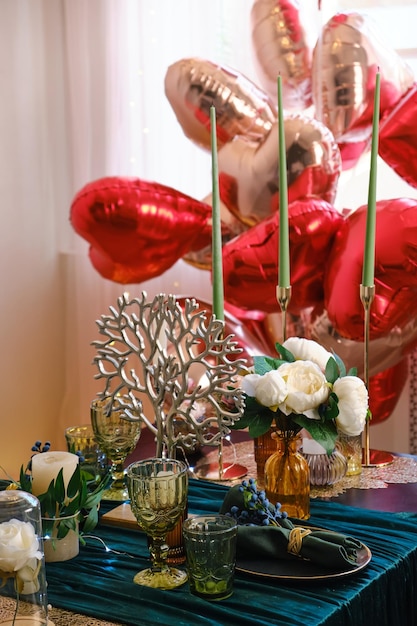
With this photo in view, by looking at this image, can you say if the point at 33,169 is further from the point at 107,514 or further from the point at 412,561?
the point at 412,561

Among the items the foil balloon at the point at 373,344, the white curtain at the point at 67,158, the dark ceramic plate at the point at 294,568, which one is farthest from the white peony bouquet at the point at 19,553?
the white curtain at the point at 67,158

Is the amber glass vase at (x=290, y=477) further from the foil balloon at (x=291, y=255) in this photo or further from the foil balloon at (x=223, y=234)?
the foil balloon at (x=223, y=234)

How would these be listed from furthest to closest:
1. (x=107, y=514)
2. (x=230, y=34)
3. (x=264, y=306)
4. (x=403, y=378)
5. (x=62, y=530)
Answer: (x=230, y=34) < (x=403, y=378) < (x=264, y=306) < (x=107, y=514) < (x=62, y=530)

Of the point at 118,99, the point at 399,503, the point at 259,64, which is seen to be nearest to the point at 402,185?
the point at 259,64

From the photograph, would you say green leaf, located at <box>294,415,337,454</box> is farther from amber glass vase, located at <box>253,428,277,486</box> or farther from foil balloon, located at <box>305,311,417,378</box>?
foil balloon, located at <box>305,311,417,378</box>

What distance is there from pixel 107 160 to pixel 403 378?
1.19 metres

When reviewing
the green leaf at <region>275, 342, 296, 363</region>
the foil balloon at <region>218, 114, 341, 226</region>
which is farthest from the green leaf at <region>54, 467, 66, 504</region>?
the foil balloon at <region>218, 114, 341, 226</region>

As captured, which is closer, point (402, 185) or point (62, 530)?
point (62, 530)

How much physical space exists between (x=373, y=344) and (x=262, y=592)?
1113 mm

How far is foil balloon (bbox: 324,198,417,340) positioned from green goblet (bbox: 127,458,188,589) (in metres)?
0.93

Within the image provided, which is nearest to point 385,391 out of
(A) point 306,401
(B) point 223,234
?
(B) point 223,234

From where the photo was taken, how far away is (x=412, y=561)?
1.07 meters

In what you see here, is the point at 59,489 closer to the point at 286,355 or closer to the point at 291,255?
the point at 286,355

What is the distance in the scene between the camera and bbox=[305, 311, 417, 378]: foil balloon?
1958mm
